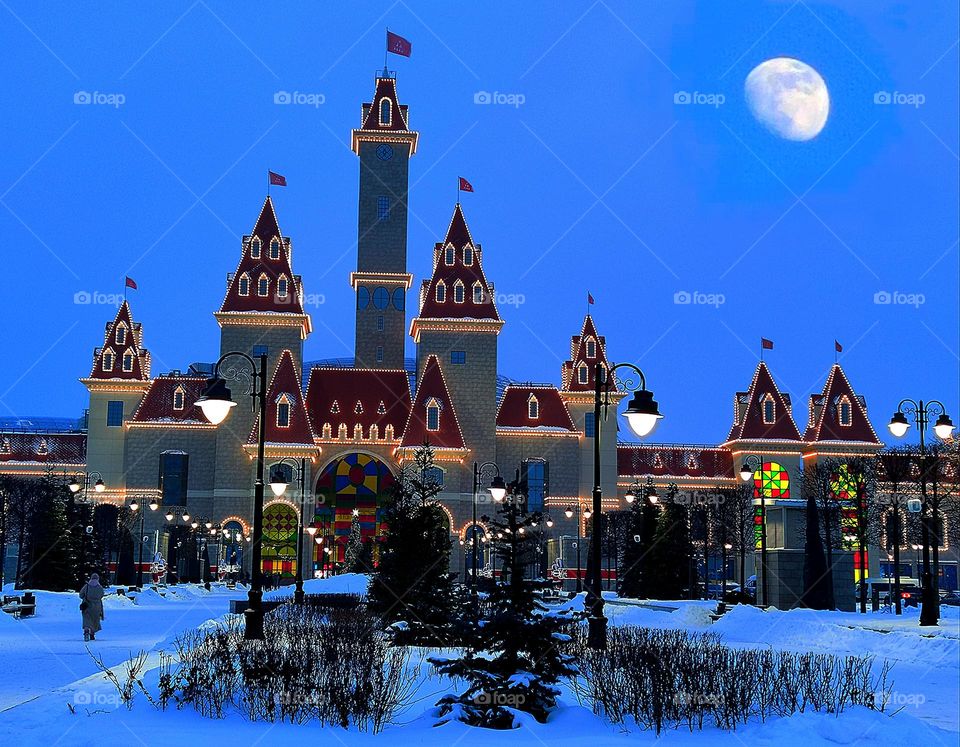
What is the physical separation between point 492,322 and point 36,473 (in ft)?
144

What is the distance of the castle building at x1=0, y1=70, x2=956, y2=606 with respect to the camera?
77.1m

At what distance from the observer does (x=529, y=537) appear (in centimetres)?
1524

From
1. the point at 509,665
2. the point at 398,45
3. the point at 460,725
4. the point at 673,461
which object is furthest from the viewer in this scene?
the point at 673,461

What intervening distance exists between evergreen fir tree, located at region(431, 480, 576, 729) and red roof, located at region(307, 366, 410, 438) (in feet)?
222

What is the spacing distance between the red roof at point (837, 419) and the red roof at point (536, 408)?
20531mm

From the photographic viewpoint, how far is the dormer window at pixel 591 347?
84.6 meters

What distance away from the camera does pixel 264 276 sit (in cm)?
7881

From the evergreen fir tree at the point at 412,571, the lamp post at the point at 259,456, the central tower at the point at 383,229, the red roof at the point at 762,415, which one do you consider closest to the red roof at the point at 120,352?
the central tower at the point at 383,229

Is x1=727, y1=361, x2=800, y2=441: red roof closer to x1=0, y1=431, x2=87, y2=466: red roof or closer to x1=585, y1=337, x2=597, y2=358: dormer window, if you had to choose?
x1=585, y1=337, x2=597, y2=358: dormer window

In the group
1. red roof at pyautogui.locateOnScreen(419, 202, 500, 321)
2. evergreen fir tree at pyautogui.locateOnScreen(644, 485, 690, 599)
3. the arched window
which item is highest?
red roof at pyautogui.locateOnScreen(419, 202, 500, 321)

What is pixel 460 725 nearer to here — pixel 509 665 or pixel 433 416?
pixel 509 665

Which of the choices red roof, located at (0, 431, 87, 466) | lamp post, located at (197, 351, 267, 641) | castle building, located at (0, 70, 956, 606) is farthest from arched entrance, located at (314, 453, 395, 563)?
lamp post, located at (197, 351, 267, 641)

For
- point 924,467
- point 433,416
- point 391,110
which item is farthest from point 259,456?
point 391,110

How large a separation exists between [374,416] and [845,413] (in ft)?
123
